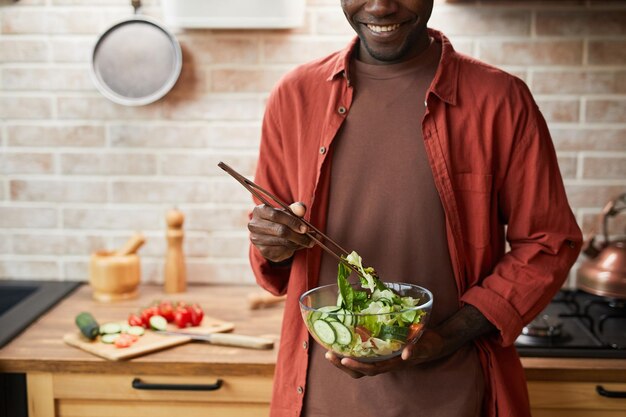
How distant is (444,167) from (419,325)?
329 millimetres

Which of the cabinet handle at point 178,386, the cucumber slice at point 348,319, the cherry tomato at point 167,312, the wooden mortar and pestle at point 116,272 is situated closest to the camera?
the cucumber slice at point 348,319

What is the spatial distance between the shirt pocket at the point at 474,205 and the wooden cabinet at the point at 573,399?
454 mm

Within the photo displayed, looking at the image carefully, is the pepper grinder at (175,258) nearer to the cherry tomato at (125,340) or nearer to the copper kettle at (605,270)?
the cherry tomato at (125,340)

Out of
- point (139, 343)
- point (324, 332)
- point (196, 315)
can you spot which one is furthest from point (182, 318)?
point (324, 332)

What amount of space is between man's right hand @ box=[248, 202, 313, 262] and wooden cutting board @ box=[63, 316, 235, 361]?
1.53ft

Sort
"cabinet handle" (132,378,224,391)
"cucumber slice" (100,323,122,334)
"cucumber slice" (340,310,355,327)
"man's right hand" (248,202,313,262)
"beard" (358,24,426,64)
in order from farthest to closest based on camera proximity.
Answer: "cucumber slice" (100,323,122,334)
"cabinet handle" (132,378,224,391)
"beard" (358,24,426,64)
"man's right hand" (248,202,313,262)
"cucumber slice" (340,310,355,327)

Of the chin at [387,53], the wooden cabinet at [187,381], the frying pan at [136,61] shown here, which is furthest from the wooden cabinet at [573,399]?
the frying pan at [136,61]

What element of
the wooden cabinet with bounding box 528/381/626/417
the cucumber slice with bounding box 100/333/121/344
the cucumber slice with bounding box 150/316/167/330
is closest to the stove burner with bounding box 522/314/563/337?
the wooden cabinet with bounding box 528/381/626/417

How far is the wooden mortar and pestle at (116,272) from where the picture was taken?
2152 mm

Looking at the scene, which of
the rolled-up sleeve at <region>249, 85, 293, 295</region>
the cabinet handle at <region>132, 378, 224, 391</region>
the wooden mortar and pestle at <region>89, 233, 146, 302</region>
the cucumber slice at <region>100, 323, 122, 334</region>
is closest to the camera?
the rolled-up sleeve at <region>249, 85, 293, 295</region>

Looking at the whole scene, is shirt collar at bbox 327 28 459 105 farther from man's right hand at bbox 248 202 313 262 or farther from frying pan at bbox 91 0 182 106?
frying pan at bbox 91 0 182 106

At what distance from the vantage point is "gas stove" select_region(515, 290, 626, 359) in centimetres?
178

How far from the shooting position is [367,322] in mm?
1267

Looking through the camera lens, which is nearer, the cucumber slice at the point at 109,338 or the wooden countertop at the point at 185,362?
the wooden countertop at the point at 185,362
